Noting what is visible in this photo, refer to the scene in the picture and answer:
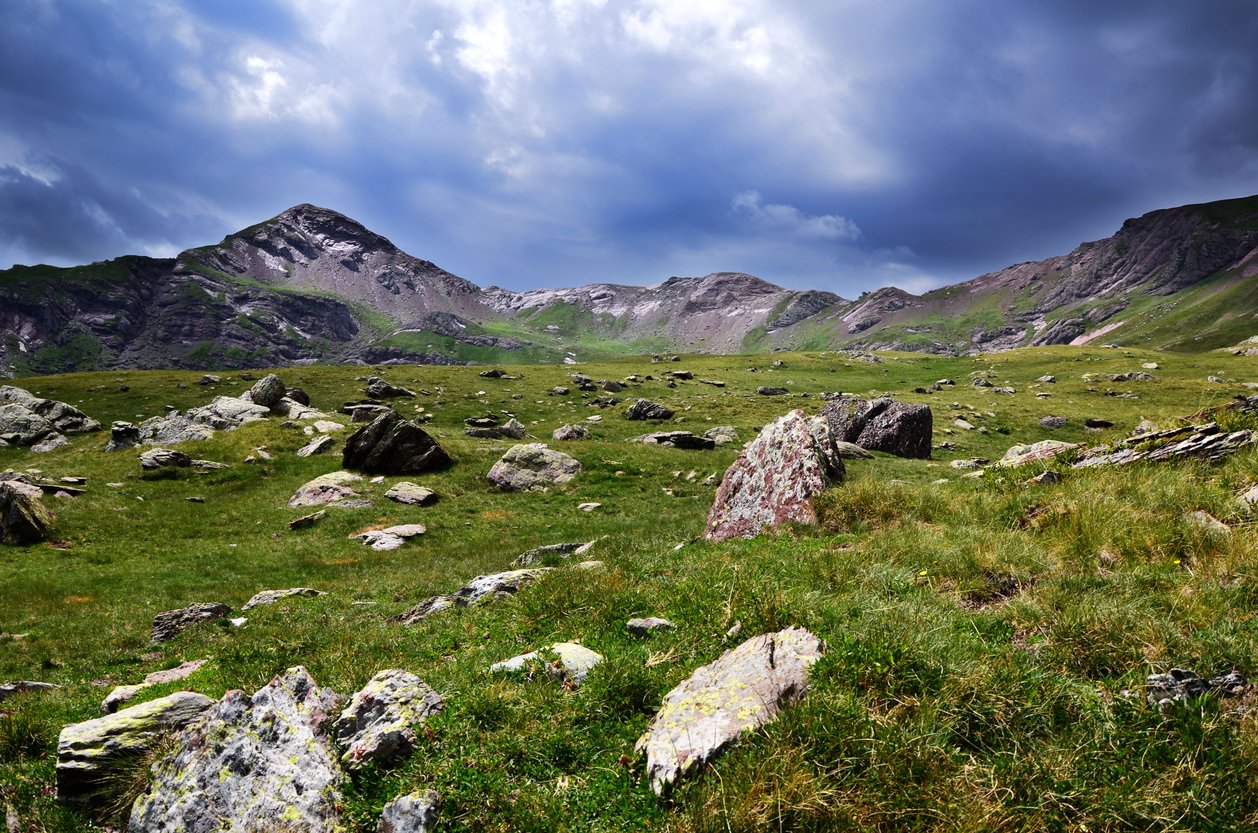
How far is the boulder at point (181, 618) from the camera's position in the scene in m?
16.1

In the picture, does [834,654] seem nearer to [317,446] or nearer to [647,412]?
[317,446]

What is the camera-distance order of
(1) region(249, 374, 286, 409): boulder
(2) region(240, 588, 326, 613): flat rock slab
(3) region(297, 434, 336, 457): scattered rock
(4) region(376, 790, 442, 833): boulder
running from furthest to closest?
(1) region(249, 374, 286, 409): boulder < (3) region(297, 434, 336, 457): scattered rock < (2) region(240, 588, 326, 613): flat rock slab < (4) region(376, 790, 442, 833): boulder

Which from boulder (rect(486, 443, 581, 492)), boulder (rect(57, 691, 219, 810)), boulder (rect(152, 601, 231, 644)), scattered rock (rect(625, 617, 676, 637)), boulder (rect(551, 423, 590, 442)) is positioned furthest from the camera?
boulder (rect(551, 423, 590, 442))

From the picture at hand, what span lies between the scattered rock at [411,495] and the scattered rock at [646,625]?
2706cm

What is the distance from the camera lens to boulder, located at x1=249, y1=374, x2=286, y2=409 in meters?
58.1

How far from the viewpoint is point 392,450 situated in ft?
125

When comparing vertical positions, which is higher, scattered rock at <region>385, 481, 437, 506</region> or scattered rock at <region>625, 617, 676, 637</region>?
scattered rock at <region>625, 617, 676, 637</region>

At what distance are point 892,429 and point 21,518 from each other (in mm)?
51858

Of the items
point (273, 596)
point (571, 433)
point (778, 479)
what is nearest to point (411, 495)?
point (273, 596)

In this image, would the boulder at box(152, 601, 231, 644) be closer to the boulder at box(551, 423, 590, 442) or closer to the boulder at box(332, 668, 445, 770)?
the boulder at box(332, 668, 445, 770)

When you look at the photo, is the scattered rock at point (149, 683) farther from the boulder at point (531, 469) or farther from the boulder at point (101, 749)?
the boulder at point (531, 469)

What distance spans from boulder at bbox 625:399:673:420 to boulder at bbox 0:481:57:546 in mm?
44729

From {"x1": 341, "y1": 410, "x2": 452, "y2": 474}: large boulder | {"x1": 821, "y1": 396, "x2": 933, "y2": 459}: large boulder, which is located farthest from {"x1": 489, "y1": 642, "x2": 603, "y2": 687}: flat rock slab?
{"x1": 821, "y1": 396, "x2": 933, "y2": 459}: large boulder

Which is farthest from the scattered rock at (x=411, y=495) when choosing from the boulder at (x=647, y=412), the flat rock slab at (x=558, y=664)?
the boulder at (x=647, y=412)
